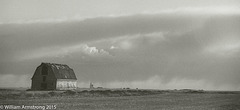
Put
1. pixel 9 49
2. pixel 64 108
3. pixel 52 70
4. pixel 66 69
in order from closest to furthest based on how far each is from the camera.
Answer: pixel 64 108, pixel 9 49, pixel 52 70, pixel 66 69

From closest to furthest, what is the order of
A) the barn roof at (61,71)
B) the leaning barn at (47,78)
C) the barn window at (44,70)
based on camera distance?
1. the leaning barn at (47,78)
2. the barn roof at (61,71)
3. the barn window at (44,70)

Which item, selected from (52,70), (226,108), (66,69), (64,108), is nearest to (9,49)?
(64,108)

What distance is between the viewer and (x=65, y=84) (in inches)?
2238

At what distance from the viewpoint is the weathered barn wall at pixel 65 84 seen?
54.2 m

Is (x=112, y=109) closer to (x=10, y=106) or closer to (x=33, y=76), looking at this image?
(x=10, y=106)

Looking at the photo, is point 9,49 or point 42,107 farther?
point 9,49

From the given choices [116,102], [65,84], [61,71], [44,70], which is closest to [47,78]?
[44,70]

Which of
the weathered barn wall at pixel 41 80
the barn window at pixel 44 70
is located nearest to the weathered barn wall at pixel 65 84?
the weathered barn wall at pixel 41 80

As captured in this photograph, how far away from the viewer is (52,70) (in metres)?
53.3

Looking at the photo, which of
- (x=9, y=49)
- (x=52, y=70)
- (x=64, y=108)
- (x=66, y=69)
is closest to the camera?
(x=64, y=108)

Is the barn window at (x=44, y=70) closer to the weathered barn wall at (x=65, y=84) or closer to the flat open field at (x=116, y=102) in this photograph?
the weathered barn wall at (x=65, y=84)

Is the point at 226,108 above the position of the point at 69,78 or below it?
below

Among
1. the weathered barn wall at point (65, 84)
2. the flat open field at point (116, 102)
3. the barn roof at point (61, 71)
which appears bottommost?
the flat open field at point (116, 102)

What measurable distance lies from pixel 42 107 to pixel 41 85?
3297 cm
